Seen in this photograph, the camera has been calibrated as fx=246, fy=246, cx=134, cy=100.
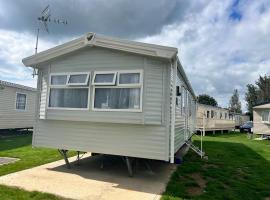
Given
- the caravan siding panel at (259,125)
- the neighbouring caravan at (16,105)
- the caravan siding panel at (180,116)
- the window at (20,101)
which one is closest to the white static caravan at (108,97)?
the caravan siding panel at (180,116)

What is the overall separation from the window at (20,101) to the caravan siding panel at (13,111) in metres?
0.24

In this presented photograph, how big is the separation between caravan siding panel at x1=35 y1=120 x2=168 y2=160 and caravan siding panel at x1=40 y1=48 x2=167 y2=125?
226 mm

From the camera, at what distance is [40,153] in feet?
30.2

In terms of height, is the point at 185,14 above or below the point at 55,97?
above

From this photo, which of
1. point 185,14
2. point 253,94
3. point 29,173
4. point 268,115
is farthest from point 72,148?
point 253,94

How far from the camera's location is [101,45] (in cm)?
633

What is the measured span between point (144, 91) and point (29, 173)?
3.60m

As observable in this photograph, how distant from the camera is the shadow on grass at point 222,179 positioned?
530 cm

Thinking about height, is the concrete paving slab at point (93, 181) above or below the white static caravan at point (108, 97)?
below

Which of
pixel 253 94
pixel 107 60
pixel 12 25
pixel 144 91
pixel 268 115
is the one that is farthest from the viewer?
pixel 253 94

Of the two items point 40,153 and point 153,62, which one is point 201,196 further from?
point 40,153

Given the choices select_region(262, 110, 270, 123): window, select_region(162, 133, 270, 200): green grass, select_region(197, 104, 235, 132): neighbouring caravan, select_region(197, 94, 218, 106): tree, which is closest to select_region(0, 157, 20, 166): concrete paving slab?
select_region(162, 133, 270, 200): green grass

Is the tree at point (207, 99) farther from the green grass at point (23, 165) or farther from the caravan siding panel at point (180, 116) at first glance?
the green grass at point (23, 165)

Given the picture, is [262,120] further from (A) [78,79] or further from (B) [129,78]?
(A) [78,79]
